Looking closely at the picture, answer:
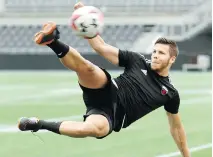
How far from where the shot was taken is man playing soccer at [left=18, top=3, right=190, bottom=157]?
6.49 m

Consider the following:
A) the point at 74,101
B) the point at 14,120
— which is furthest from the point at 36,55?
the point at 14,120

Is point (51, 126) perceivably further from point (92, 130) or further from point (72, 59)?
point (72, 59)

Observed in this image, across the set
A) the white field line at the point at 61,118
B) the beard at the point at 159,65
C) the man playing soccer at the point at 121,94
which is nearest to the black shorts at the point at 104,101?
the man playing soccer at the point at 121,94

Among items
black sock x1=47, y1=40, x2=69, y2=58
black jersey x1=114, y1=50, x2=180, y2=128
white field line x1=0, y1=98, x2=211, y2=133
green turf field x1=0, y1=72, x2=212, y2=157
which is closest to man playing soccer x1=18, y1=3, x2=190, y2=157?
black jersey x1=114, y1=50, x2=180, y2=128

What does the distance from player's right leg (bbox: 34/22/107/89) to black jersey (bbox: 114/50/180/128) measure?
467 millimetres

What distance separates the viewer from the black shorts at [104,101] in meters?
6.73

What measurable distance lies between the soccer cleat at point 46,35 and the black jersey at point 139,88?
123 centimetres

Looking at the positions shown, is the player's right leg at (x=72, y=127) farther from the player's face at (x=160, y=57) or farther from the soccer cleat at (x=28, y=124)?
the player's face at (x=160, y=57)

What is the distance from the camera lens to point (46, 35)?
19.8ft

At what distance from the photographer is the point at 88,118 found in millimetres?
6629

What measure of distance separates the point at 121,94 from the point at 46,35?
1332 mm

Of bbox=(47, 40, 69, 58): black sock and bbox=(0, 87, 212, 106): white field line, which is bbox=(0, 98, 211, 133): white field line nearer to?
bbox=(0, 87, 212, 106): white field line

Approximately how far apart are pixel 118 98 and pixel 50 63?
34.4 metres

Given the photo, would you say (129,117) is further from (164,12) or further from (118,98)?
(164,12)
